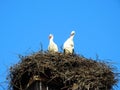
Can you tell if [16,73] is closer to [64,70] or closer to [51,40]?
[64,70]

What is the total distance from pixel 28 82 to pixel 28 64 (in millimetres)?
489

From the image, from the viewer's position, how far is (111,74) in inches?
628

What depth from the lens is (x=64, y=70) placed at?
1568cm

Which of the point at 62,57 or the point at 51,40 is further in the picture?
the point at 51,40

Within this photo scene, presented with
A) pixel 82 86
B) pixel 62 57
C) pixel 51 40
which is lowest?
pixel 82 86

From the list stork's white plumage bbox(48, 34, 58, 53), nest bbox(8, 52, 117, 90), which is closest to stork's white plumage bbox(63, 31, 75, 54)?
stork's white plumage bbox(48, 34, 58, 53)

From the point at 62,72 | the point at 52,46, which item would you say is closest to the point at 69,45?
the point at 52,46

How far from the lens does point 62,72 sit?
15.6m

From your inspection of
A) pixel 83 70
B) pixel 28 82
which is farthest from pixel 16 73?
pixel 83 70

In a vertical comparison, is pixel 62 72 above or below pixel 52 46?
below

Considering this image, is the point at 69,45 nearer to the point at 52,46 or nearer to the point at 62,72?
the point at 52,46

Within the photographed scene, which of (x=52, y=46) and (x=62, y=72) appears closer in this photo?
(x=62, y=72)

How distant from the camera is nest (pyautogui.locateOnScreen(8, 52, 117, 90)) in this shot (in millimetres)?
15430

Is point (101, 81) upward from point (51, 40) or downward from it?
downward
